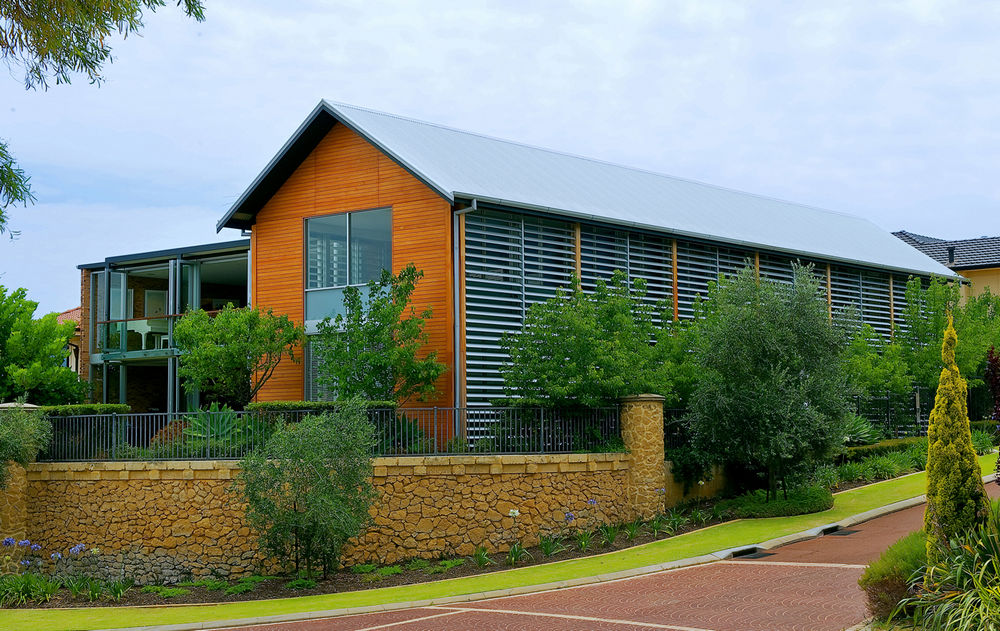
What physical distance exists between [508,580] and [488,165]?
10.3m

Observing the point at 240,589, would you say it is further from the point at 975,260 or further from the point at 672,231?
the point at 975,260

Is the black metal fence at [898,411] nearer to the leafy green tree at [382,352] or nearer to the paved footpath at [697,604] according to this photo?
the paved footpath at [697,604]

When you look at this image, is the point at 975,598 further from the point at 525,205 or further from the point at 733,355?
the point at 525,205

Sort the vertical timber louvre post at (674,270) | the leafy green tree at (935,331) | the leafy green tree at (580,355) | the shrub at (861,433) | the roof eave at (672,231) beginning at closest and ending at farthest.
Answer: the leafy green tree at (580,355) < the roof eave at (672,231) < the vertical timber louvre post at (674,270) < the shrub at (861,433) < the leafy green tree at (935,331)

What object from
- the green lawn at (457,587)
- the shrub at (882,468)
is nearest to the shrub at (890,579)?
the green lawn at (457,587)

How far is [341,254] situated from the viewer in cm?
2264

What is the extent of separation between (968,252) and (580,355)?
2927 centimetres

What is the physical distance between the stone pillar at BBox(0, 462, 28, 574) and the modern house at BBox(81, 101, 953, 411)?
223 inches

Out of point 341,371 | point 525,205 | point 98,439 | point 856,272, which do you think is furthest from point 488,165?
point 856,272

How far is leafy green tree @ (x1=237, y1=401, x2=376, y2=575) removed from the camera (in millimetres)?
16156

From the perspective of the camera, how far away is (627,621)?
39.2 ft

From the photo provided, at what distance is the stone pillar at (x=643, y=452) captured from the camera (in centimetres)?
1953

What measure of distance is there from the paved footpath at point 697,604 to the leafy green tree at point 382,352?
6.01 metres

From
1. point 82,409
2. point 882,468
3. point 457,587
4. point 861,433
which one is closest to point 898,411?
point 861,433
